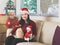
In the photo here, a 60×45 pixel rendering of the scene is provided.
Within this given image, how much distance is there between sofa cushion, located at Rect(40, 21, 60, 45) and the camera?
3.12 m

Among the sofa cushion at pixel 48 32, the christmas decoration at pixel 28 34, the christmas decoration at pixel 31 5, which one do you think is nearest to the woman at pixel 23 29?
the christmas decoration at pixel 28 34

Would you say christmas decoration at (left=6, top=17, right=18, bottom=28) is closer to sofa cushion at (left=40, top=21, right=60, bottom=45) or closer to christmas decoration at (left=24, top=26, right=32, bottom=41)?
christmas decoration at (left=24, top=26, right=32, bottom=41)

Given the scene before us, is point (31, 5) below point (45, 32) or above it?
above

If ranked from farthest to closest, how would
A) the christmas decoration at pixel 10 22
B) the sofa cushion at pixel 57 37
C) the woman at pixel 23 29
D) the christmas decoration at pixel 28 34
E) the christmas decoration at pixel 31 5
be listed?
1. the christmas decoration at pixel 10 22
2. the christmas decoration at pixel 31 5
3. the woman at pixel 23 29
4. the christmas decoration at pixel 28 34
5. the sofa cushion at pixel 57 37

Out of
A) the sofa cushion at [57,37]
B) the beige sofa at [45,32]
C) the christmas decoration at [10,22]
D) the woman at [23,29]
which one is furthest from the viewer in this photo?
the christmas decoration at [10,22]

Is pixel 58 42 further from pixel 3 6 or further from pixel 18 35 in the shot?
pixel 3 6

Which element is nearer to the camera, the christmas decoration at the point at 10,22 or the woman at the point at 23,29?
the woman at the point at 23,29

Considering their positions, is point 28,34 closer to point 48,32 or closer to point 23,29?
point 23,29

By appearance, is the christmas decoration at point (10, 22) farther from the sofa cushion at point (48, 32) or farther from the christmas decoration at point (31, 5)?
the sofa cushion at point (48, 32)

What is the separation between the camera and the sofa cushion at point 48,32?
312 cm

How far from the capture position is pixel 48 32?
3203 millimetres

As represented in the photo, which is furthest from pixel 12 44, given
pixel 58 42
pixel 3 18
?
pixel 3 18

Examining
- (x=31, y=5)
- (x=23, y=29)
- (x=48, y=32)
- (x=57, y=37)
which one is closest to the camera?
(x=57, y=37)

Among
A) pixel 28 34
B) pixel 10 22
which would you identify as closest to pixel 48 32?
pixel 28 34
